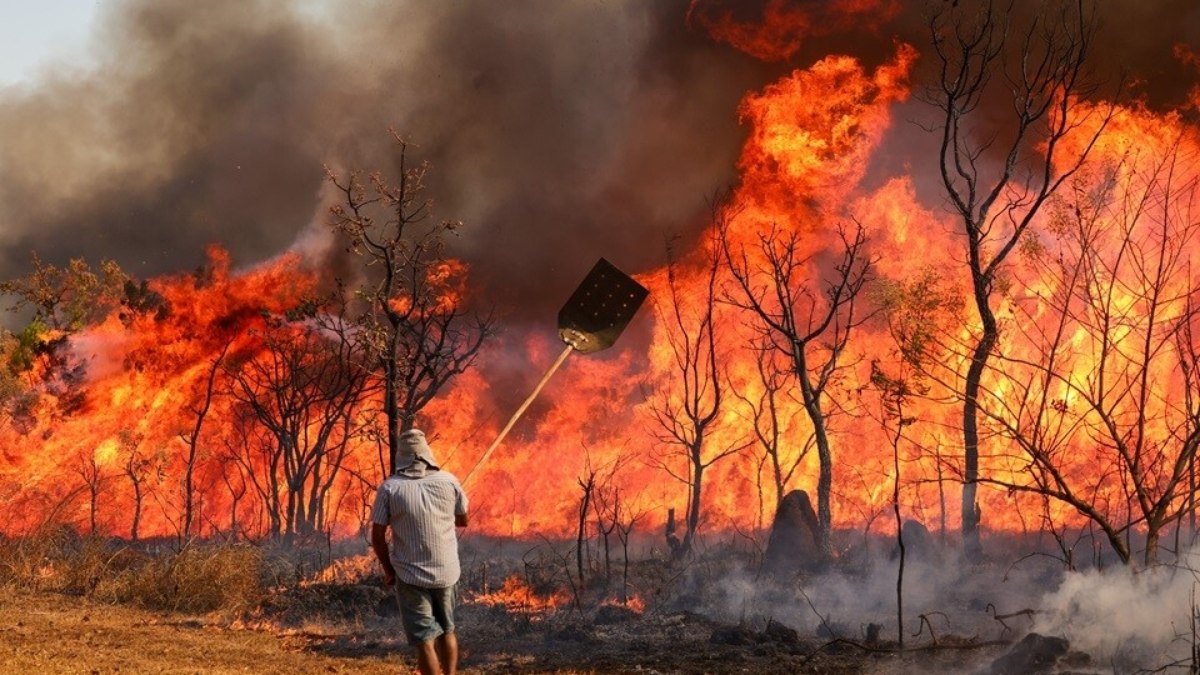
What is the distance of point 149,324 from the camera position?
108 ft

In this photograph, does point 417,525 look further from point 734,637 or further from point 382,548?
point 734,637

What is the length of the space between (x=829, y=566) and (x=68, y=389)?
26.3m

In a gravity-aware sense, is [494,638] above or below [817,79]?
below

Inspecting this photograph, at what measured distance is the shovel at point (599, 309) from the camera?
577 inches

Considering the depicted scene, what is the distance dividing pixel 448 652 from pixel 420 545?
97 cm

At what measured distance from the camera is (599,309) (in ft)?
48.8

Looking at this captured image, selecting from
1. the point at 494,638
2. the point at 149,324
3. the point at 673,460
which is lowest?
the point at 494,638

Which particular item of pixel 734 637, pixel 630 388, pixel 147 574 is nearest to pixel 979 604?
pixel 734 637

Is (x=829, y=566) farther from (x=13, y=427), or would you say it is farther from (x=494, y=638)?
(x=13, y=427)

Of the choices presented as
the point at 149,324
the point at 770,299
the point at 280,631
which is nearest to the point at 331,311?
the point at 149,324

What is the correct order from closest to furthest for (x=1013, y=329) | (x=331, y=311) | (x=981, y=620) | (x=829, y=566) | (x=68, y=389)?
(x=981, y=620)
(x=829, y=566)
(x=1013, y=329)
(x=68, y=389)
(x=331, y=311)

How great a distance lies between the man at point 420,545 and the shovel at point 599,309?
6675mm

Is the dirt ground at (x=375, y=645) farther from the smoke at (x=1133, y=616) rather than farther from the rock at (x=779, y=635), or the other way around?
the smoke at (x=1133, y=616)

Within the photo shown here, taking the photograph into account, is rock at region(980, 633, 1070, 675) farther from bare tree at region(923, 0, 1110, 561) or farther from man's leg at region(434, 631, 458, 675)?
bare tree at region(923, 0, 1110, 561)
